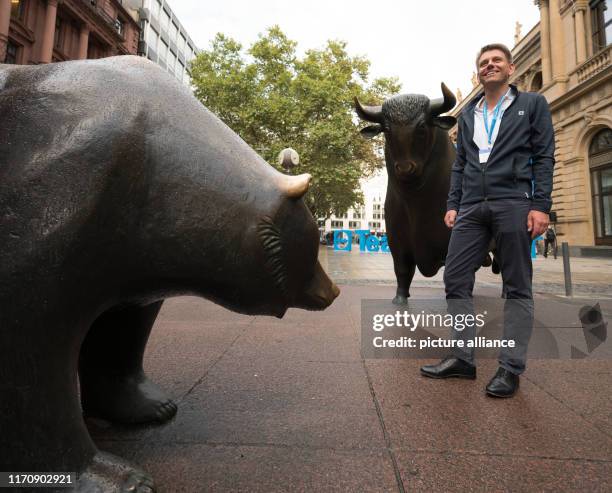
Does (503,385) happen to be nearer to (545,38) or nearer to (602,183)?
(602,183)

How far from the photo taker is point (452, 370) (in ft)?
8.09

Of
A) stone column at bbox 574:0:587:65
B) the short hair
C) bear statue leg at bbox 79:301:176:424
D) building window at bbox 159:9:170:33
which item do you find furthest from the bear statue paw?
building window at bbox 159:9:170:33

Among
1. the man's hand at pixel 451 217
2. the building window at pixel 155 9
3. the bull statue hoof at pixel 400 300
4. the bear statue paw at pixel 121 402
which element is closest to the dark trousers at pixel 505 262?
the man's hand at pixel 451 217

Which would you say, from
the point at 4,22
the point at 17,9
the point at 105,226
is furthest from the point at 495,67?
the point at 17,9

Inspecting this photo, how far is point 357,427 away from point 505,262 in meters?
1.40

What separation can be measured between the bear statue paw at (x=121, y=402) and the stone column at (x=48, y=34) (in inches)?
1095

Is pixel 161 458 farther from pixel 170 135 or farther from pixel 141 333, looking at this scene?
pixel 170 135

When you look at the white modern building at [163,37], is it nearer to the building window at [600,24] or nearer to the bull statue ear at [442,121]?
the building window at [600,24]

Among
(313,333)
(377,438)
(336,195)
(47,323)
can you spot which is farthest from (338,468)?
(336,195)

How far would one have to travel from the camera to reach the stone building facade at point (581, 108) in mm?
18797

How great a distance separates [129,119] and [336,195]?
27.0 m

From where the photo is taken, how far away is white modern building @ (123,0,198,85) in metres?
35.6

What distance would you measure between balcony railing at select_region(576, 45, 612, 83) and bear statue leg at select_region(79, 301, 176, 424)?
23.9 metres

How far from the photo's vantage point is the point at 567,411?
Result: 6.33 feet
